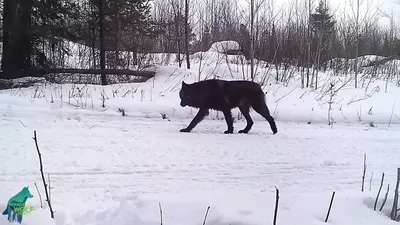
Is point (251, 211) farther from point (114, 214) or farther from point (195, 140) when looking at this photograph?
point (195, 140)

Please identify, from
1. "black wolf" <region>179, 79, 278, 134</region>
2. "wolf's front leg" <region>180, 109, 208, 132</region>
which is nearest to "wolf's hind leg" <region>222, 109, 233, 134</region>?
"black wolf" <region>179, 79, 278, 134</region>

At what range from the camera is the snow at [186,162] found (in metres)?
3.13

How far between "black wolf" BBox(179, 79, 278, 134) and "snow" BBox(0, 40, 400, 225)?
1.22 feet

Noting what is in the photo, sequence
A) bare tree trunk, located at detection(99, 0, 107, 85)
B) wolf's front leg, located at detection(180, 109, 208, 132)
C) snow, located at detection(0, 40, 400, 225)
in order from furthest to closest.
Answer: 1. bare tree trunk, located at detection(99, 0, 107, 85)
2. wolf's front leg, located at detection(180, 109, 208, 132)
3. snow, located at detection(0, 40, 400, 225)

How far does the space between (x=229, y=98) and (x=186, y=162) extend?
2816 millimetres

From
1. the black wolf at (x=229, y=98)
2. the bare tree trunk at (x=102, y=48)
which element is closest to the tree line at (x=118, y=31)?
the bare tree trunk at (x=102, y=48)

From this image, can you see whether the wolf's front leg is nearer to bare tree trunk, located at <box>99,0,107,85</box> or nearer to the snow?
the snow

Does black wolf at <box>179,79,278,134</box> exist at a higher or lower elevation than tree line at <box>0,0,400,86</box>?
lower

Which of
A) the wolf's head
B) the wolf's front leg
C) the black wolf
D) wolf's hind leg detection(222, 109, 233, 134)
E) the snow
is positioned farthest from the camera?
the wolf's head

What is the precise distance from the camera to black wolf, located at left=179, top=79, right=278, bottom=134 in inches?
291

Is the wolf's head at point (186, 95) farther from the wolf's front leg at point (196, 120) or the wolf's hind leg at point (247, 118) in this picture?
the wolf's hind leg at point (247, 118)

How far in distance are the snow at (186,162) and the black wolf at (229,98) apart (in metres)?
0.37

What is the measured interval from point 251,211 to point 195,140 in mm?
3244

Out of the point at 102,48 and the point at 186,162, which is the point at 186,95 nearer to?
the point at 186,162
